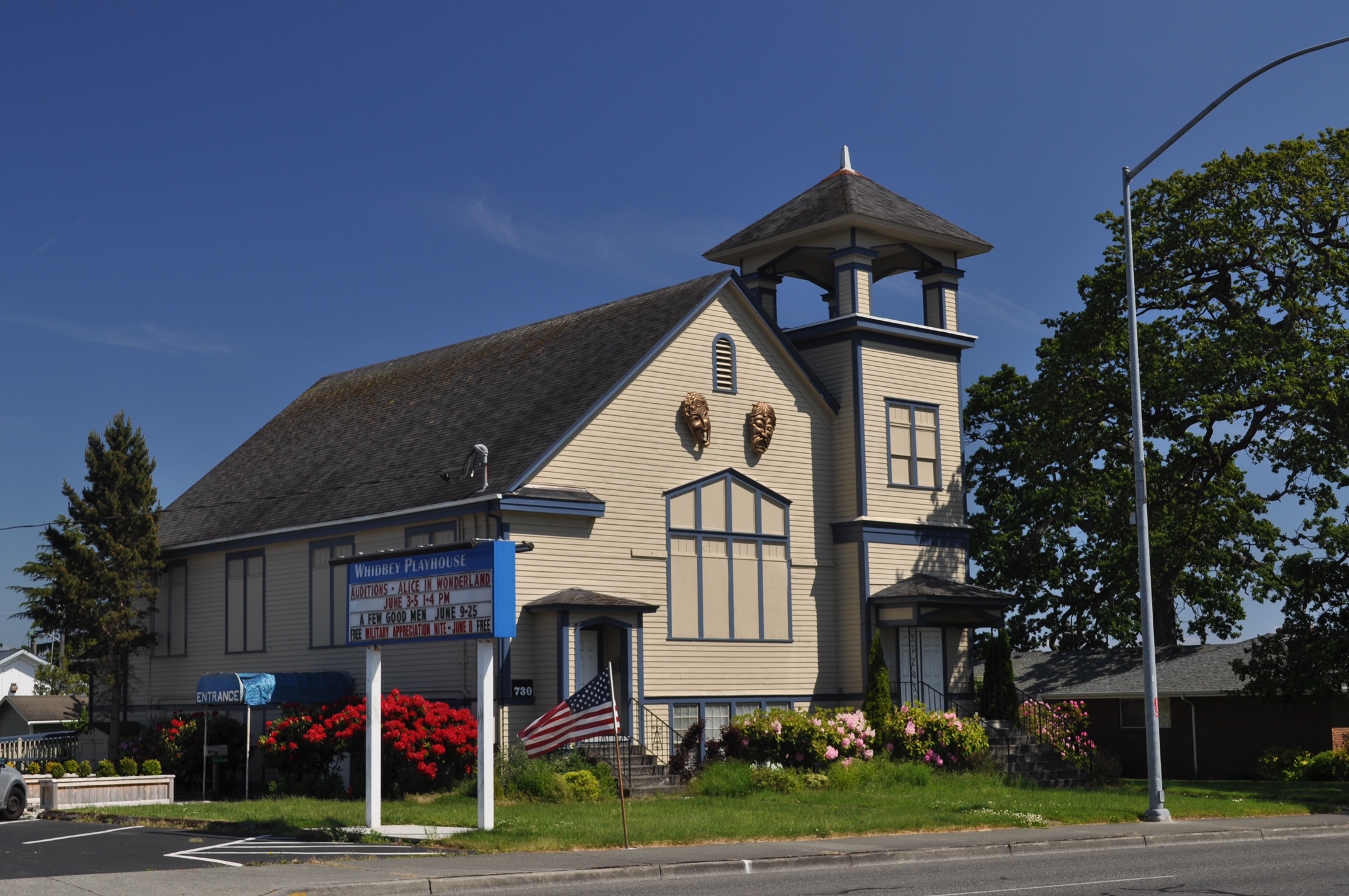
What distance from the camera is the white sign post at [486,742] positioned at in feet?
69.2

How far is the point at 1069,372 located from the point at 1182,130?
607 inches

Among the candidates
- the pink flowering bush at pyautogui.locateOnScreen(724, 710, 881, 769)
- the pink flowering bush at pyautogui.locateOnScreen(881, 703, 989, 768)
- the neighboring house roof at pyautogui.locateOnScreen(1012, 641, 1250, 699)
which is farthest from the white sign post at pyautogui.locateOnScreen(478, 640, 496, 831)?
the neighboring house roof at pyautogui.locateOnScreen(1012, 641, 1250, 699)

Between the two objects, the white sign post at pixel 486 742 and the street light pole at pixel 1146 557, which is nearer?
the white sign post at pixel 486 742

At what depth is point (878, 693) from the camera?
32.4 m

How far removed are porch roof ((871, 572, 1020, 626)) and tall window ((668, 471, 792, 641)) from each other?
2.44 metres

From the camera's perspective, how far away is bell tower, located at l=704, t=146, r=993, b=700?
1362 inches

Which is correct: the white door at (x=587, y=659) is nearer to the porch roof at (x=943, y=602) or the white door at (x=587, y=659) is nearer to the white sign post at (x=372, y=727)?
the porch roof at (x=943, y=602)

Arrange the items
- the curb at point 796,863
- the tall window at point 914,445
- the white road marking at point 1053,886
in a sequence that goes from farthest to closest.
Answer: the tall window at point 914,445, the curb at point 796,863, the white road marking at point 1053,886

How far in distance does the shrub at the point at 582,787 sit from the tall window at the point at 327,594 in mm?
7627

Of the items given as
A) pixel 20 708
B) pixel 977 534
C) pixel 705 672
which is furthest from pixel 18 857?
pixel 20 708

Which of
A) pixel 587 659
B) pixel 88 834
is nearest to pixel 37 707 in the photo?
pixel 587 659

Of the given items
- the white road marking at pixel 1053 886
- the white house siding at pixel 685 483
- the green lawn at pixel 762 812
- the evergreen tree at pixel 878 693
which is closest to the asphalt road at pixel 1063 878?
the white road marking at pixel 1053 886

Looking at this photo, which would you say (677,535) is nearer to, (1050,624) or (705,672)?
(705,672)

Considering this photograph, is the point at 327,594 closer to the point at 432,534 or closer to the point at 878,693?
the point at 432,534
